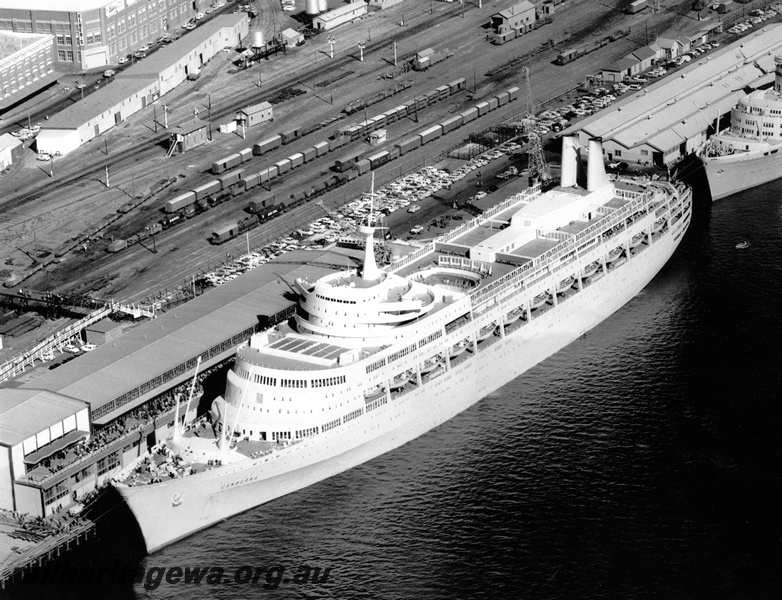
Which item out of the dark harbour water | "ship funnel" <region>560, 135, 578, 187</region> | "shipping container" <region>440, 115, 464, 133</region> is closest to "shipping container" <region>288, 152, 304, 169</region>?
"shipping container" <region>440, 115, 464, 133</region>

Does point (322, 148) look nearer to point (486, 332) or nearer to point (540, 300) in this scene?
point (540, 300)

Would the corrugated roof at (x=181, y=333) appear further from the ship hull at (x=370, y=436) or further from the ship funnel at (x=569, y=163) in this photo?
the ship funnel at (x=569, y=163)

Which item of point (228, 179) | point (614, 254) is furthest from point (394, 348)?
point (228, 179)

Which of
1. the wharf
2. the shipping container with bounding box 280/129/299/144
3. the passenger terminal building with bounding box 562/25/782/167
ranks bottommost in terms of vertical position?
the wharf

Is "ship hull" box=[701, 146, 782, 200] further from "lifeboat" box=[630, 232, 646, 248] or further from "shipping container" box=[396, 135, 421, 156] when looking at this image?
"shipping container" box=[396, 135, 421, 156]

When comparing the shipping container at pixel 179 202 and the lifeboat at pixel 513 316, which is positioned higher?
the lifeboat at pixel 513 316

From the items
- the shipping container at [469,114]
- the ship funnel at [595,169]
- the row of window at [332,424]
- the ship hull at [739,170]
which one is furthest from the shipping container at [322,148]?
the row of window at [332,424]
